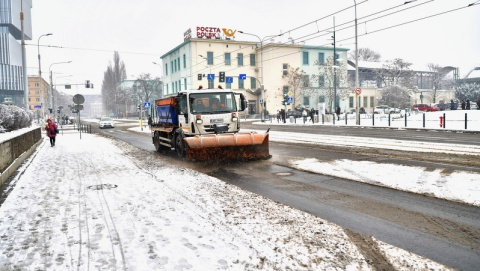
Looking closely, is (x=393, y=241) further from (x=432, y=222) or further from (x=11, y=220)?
(x=11, y=220)

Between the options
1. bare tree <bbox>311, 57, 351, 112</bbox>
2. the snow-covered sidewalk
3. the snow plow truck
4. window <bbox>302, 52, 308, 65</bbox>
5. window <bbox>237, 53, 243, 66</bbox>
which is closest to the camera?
the snow-covered sidewalk

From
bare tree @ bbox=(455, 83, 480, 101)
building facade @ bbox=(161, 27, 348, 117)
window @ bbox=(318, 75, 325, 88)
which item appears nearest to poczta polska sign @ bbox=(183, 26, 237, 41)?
building facade @ bbox=(161, 27, 348, 117)

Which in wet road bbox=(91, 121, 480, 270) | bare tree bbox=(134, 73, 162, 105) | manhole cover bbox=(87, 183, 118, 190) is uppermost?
bare tree bbox=(134, 73, 162, 105)

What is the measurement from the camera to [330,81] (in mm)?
59250

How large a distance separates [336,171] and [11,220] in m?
7.14

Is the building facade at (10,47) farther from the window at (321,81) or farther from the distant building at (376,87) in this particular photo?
the distant building at (376,87)

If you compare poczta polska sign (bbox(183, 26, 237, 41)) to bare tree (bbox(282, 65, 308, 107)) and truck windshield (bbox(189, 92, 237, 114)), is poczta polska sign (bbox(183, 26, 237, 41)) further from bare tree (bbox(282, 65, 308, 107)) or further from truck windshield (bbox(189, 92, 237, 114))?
truck windshield (bbox(189, 92, 237, 114))

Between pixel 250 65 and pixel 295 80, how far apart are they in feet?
27.2

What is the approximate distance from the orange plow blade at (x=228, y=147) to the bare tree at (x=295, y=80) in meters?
50.9

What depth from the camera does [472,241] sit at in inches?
183

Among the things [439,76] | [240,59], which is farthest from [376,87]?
[240,59]

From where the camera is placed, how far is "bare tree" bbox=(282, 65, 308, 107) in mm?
62688

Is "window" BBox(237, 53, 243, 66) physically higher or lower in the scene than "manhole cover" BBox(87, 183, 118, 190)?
higher

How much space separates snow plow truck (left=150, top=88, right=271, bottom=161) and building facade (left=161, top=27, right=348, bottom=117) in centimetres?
4689
